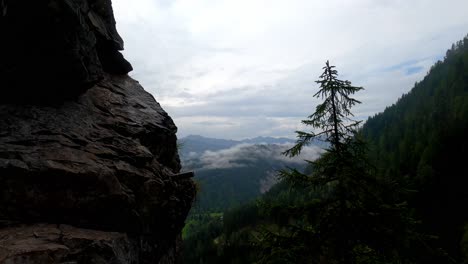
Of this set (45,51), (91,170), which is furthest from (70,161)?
(45,51)

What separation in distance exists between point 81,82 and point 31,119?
2827mm

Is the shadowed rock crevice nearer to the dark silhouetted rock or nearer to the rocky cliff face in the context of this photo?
the rocky cliff face

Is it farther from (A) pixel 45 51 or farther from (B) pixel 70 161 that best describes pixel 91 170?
(A) pixel 45 51

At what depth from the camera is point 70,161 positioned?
41.0ft

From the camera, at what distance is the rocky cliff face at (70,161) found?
11.0 meters

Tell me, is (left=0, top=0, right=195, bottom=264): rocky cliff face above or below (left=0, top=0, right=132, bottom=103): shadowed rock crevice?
below

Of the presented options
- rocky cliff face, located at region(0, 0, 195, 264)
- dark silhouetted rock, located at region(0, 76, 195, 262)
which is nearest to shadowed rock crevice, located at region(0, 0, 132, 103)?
rocky cliff face, located at region(0, 0, 195, 264)

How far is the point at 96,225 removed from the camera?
12.5 metres

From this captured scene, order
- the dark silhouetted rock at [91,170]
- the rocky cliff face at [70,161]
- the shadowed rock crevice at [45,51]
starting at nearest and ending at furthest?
the rocky cliff face at [70,161] → the dark silhouetted rock at [91,170] → the shadowed rock crevice at [45,51]

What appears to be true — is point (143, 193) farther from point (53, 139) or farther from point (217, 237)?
point (217, 237)

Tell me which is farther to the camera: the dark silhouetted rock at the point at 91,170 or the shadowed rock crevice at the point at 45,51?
the shadowed rock crevice at the point at 45,51

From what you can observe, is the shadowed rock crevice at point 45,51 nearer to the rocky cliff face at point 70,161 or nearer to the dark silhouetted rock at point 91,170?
the rocky cliff face at point 70,161

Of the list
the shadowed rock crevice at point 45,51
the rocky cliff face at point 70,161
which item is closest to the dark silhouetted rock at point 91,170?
the rocky cliff face at point 70,161

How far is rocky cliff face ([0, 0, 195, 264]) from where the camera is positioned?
36.0 ft
